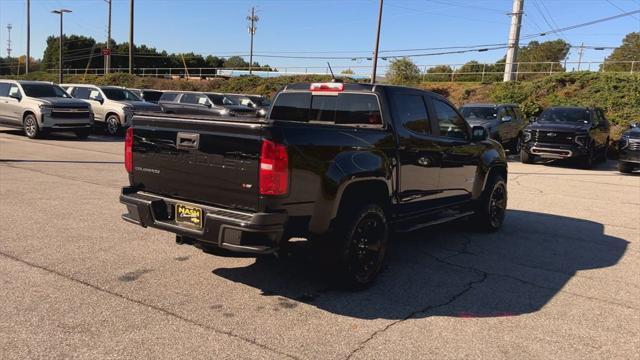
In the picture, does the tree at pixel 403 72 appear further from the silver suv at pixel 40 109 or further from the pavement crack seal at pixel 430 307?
the pavement crack seal at pixel 430 307

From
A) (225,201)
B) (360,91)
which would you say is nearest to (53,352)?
(225,201)

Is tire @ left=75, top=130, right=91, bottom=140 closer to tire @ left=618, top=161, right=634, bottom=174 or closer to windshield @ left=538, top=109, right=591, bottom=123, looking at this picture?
windshield @ left=538, top=109, right=591, bottom=123

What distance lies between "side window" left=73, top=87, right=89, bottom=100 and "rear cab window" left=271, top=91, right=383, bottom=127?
1724 centimetres

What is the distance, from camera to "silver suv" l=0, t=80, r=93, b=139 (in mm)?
17047

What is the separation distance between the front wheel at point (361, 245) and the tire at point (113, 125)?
17.1m

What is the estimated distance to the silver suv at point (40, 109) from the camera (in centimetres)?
1705

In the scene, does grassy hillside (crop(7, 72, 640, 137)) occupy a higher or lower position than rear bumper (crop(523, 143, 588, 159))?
higher

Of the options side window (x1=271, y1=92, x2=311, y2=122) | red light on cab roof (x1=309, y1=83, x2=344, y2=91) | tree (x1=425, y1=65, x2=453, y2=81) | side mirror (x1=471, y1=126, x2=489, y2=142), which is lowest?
side mirror (x1=471, y1=126, x2=489, y2=142)

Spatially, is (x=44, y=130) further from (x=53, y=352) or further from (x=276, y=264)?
(x=53, y=352)

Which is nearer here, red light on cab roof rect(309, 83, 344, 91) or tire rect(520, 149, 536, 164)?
red light on cab roof rect(309, 83, 344, 91)

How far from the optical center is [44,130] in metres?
17.1

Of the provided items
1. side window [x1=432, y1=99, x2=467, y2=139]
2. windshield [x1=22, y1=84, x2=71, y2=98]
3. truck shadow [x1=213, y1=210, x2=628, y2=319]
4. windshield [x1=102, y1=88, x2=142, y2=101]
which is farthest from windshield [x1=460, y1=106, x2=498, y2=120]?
windshield [x1=22, y1=84, x2=71, y2=98]

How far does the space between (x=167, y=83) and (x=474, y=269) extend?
5678cm

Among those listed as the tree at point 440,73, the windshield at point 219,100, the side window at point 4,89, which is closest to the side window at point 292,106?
the windshield at point 219,100
